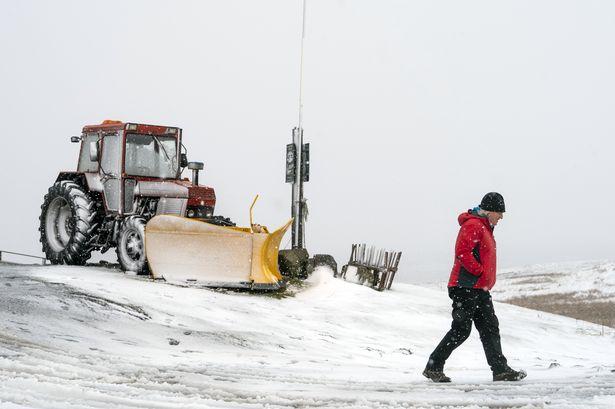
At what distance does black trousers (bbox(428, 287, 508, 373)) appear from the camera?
22.6ft

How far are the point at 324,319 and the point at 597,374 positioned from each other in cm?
541

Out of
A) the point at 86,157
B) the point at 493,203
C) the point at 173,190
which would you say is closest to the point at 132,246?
the point at 173,190

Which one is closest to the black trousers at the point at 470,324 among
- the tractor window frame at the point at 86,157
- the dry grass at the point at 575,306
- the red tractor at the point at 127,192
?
the red tractor at the point at 127,192

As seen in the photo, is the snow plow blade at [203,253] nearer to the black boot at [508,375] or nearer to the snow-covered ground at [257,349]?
the snow-covered ground at [257,349]

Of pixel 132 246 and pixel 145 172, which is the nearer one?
pixel 132 246

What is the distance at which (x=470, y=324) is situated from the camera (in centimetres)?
697

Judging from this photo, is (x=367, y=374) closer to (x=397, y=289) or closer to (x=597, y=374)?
(x=597, y=374)

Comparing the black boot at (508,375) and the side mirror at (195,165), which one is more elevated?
the side mirror at (195,165)

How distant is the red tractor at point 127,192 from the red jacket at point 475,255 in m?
7.43

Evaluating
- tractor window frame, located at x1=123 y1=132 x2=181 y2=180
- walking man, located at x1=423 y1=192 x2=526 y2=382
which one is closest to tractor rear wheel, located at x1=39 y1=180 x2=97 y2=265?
tractor window frame, located at x1=123 y1=132 x2=181 y2=180

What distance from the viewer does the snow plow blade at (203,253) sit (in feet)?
42.9

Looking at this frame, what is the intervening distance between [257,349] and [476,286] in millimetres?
3683

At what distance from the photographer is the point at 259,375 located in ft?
23.5

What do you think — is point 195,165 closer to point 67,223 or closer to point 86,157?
point 86,157
